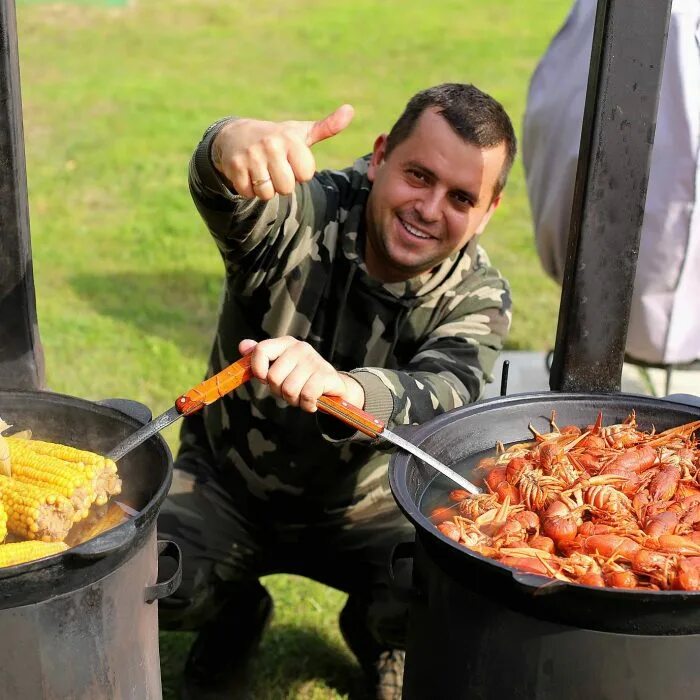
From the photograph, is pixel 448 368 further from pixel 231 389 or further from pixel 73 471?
Answer: pixel 73 471

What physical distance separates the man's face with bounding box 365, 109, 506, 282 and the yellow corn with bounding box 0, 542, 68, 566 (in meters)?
1.43

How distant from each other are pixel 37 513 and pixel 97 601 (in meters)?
0.25

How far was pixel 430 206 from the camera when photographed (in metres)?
3.07

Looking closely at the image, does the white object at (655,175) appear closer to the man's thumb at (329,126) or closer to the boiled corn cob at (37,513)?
the man's thumb at (329,126)

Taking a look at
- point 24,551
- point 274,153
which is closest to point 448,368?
point 274,153

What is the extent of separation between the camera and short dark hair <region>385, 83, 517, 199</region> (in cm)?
308

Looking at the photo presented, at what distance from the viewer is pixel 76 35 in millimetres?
13992

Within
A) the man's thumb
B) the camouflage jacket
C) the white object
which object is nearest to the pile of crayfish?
the camouflage jacket

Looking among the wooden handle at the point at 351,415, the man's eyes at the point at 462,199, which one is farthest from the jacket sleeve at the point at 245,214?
the wooden handle at the point at 351,415

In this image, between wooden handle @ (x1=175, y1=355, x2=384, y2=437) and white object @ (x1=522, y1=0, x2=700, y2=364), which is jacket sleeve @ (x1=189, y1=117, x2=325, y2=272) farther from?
white object @ (x1=522, y1=0, x2=700, y2=364)

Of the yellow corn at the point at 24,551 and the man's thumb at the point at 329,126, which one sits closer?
the yellow corn at the point at 24,551

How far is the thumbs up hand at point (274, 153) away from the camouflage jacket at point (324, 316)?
21.2 inches

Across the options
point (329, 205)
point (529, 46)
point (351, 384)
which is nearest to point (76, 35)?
point (529, 46)

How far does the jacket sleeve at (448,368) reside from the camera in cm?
264
